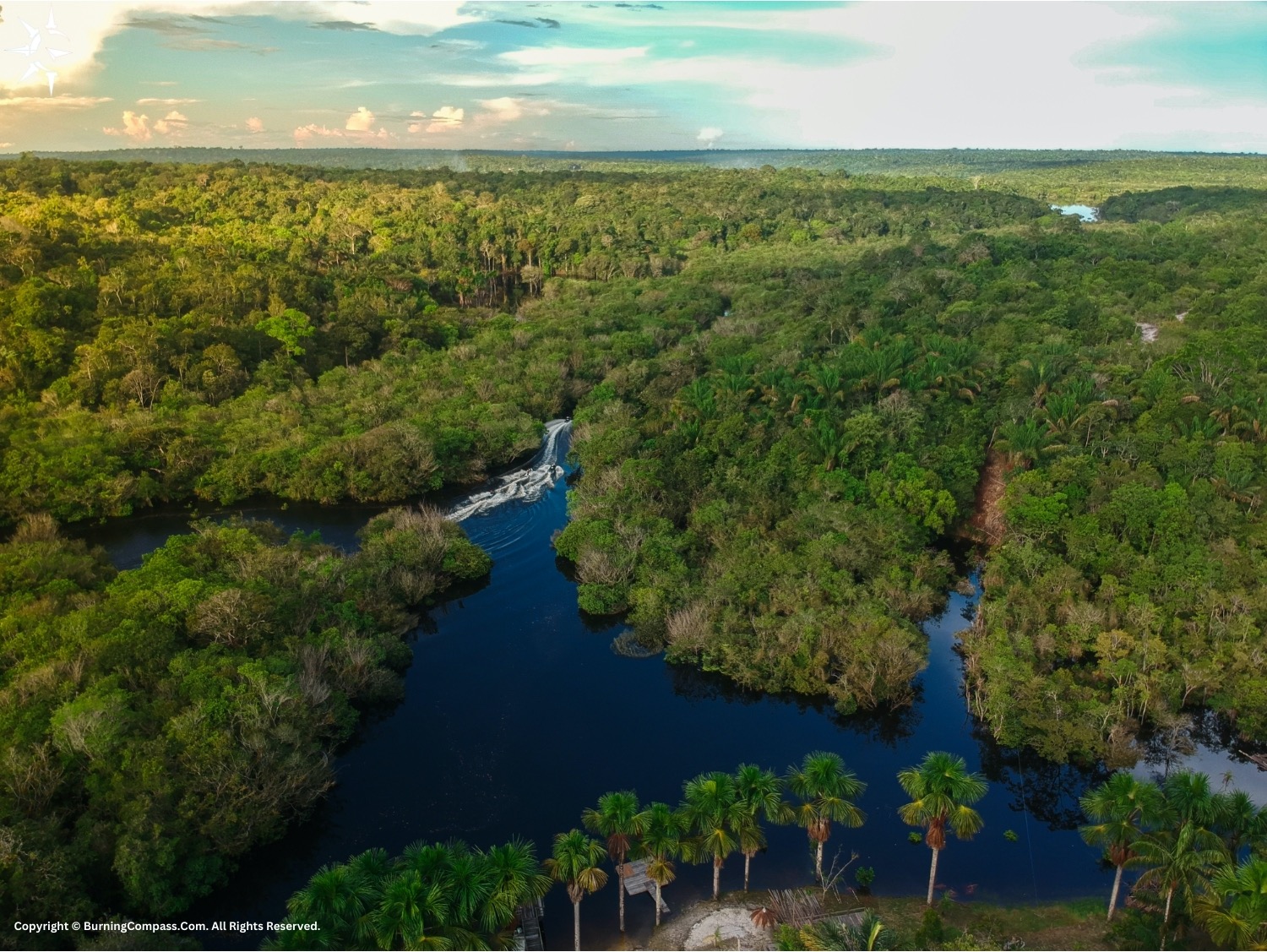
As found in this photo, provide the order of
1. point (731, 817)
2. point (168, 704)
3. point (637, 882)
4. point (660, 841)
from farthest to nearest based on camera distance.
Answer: point (168, 704), point (637, 882), point (731, 817), point (660, 841)

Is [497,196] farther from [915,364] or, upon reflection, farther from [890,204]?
[915,364]

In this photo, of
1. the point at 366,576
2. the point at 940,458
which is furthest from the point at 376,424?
the point at 940,458

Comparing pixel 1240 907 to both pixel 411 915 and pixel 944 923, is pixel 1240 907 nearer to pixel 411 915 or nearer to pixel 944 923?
pixel 944 923

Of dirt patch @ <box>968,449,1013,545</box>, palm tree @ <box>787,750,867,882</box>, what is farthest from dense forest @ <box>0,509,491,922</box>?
dirt patch @ <box>968,449,1013,545</box>

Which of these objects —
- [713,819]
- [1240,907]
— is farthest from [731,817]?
[1240,907]

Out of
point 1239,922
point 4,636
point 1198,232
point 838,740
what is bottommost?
point 838,740
